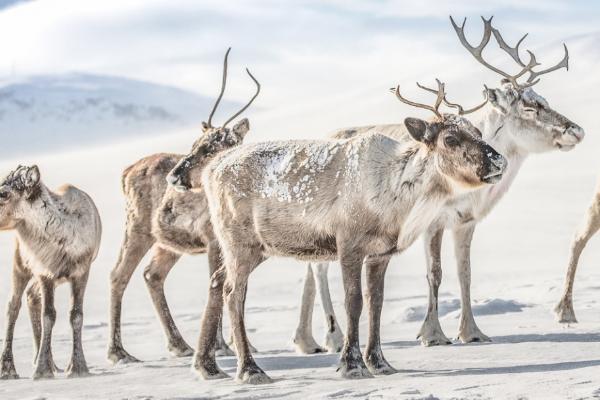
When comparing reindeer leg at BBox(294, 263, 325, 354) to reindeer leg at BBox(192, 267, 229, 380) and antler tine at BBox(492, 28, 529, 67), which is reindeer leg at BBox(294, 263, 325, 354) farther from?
antler tine at BBox(492, 28, 529, 67)

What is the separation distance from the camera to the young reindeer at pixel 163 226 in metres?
10.5

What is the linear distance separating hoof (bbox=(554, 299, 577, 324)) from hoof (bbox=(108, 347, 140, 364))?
13.7 ft

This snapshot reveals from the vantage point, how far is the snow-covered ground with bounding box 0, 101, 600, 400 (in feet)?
25.9

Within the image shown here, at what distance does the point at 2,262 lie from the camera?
74.9 ft

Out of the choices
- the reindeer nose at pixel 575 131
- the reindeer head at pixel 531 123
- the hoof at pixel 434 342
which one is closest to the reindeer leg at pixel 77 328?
the hoof at pixel 434 342

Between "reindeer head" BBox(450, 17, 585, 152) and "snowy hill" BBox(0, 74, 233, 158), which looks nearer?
"reindeer head" BBox(450, 17, 585, 152)

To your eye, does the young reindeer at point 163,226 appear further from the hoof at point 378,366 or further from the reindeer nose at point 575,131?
the reindeer nose at point 575,131

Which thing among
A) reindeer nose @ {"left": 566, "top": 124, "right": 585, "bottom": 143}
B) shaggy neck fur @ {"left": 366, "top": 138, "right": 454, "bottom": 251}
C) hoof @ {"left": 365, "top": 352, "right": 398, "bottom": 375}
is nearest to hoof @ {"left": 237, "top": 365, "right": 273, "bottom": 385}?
hoof @ {"left": 365, "top": 352, "right": 398, "bottom": 375}

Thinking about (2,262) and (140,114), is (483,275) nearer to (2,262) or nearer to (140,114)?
(2,262)

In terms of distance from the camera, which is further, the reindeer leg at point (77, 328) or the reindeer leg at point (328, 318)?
the reindeer leg at point (328, 318)

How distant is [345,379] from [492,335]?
3034mm

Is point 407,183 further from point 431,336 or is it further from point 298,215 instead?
point 431,336

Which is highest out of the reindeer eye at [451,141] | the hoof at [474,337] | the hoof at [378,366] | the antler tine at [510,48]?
the antler tine at [510,48]

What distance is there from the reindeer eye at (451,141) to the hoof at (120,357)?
3950 mm
